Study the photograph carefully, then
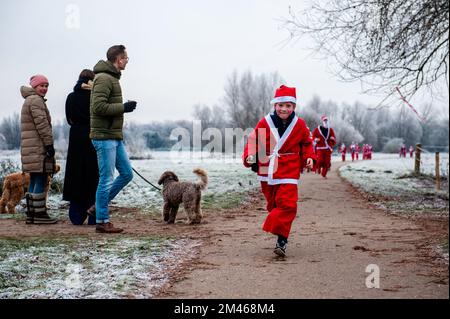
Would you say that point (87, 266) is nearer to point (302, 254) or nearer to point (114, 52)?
point (302, 254)

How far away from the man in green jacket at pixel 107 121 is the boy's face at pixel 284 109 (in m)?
2.31

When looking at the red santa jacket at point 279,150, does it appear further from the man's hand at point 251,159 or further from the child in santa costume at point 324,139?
the child in santa costume at point 324,139

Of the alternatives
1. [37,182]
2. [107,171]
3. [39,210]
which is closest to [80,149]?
[37,182]

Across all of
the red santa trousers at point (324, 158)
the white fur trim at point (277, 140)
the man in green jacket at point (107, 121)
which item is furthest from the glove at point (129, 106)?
the red santa trousers at point (324, 158)

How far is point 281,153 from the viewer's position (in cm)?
640

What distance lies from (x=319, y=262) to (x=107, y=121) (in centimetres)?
373

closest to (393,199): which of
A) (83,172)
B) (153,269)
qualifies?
(83,172)

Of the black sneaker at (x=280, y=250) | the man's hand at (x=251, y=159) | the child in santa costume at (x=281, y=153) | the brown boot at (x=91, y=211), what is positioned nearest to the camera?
the black sneaker at (x=280, y=250)

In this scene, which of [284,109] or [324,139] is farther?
[324,139]

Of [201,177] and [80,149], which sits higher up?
[80,149]

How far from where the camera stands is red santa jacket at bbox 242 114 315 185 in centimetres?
632

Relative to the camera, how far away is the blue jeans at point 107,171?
743 centimetres

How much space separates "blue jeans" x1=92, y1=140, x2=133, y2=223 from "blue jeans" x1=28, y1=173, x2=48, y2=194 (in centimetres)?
142

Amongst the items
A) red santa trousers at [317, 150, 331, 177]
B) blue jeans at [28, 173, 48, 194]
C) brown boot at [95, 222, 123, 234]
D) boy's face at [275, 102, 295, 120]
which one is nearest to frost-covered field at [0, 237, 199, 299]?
brown boot at [95, 222, 123, 234]
